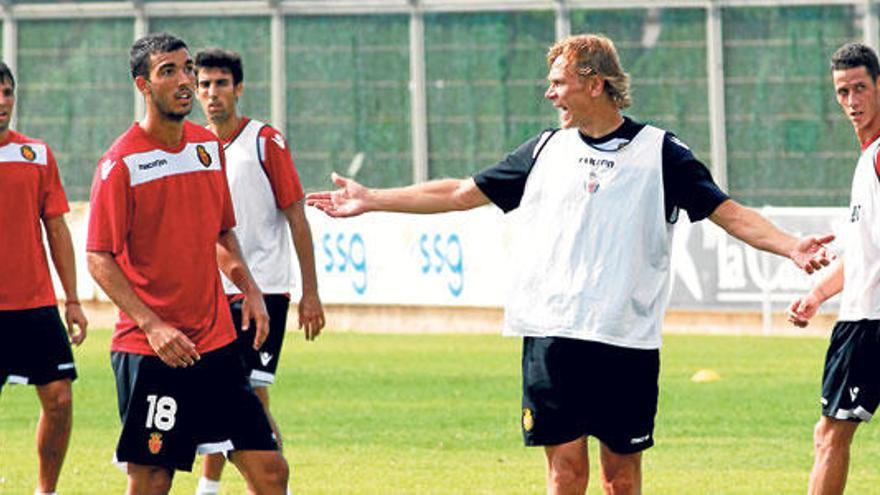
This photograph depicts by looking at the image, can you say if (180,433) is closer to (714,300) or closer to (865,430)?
(865,430)

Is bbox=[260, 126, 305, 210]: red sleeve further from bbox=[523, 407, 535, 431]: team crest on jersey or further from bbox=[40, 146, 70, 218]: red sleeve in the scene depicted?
bbox=[523, 407, 535, 431]: team crest on jersey

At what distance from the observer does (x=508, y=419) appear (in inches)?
713

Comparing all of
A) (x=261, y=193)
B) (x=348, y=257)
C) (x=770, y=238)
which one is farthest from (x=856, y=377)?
(x=348, y=257)

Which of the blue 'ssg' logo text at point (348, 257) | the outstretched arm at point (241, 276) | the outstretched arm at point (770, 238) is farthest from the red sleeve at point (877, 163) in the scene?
the blue 'ssg' logo text at point (348, 257)

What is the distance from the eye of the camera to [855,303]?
1081 cm

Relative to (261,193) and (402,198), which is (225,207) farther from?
(261,193)

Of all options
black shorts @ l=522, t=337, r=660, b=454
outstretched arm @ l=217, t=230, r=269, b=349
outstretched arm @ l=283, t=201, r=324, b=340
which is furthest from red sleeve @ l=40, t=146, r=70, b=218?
black shorts @ l=522, t=337, r=660, b=454

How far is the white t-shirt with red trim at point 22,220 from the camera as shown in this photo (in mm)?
12086

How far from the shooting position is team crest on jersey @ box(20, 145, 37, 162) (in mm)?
12156

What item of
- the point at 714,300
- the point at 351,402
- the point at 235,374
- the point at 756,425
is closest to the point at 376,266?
the point at 714,300

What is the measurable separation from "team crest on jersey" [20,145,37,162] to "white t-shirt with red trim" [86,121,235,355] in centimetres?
270

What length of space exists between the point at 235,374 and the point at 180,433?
344mm

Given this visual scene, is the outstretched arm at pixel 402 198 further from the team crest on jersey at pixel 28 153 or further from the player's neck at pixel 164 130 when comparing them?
the team crest on jersey at pixel 28 153

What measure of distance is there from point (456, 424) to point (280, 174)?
597 cm
